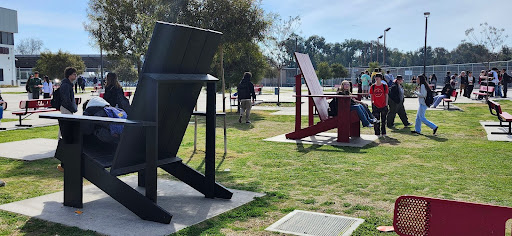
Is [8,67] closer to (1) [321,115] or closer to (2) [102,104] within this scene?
(1) [321,115]

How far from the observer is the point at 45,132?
44.0 ft

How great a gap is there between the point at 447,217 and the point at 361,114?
8681mm

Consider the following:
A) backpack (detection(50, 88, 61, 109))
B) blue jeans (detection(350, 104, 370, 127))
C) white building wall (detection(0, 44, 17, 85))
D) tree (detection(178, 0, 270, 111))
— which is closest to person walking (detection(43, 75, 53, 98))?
tree (detection(178, 0, 270, 111))

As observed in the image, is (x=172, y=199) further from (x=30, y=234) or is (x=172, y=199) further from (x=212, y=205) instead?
(x=30, y=234)

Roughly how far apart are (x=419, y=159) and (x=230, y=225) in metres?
5.24

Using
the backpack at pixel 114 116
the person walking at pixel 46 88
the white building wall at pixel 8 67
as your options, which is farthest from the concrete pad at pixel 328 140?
the white building wall at pixel 8 67

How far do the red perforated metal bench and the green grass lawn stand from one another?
165 centimetres

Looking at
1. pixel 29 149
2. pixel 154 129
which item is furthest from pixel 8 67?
pixel 154 129

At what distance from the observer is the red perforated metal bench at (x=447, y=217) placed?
284cm

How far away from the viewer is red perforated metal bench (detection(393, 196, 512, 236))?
9.30ft

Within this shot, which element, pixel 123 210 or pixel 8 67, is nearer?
pixel 123 210

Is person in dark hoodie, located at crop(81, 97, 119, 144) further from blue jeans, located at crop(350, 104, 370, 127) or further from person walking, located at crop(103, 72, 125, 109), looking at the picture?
blue jeans, located at crop(350, 104, 370, 127)

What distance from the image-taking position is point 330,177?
752 cm

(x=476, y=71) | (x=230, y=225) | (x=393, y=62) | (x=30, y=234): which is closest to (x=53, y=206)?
(x=30, y=234)
